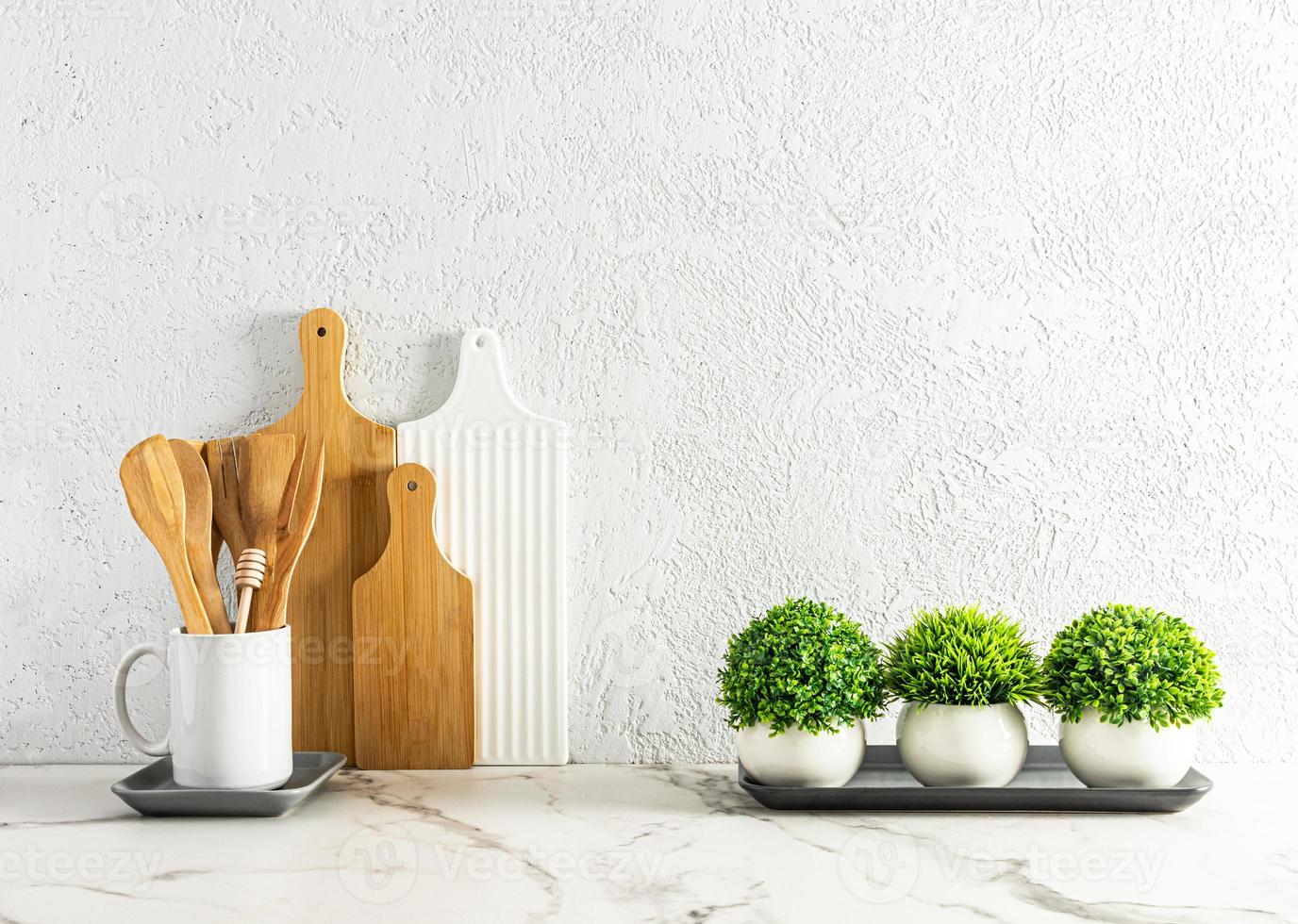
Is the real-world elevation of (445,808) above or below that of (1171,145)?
below

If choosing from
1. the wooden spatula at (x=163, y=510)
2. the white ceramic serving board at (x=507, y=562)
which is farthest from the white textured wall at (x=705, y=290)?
the wooden spatula at (x=163, y=510)

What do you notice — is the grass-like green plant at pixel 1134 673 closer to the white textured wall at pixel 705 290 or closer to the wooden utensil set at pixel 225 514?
the white textured wall at pixel 705 290

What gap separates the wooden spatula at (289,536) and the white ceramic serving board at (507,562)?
116 millimetres

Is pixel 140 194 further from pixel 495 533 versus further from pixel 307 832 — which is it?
pixel 307 832

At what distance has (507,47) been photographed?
936 mm

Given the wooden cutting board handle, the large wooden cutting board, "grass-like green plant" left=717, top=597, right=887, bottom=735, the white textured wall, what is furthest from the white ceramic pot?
the large wooden cutting board

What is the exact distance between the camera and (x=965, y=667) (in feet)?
2.56

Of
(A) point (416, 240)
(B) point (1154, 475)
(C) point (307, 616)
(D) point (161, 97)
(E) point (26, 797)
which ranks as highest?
(D) point (161, 97)

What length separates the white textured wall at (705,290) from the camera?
936 mm

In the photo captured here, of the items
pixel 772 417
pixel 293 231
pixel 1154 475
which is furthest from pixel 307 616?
pixel 1154 475

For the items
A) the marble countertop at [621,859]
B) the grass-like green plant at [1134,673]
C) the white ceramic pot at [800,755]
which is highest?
the grass-like green plant at [1134,673]

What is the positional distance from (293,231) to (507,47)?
271 mm

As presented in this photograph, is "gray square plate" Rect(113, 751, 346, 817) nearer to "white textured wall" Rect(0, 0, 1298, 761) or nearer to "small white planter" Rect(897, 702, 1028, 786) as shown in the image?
"white textured wall" Rect(0, 0, 1298, 761)

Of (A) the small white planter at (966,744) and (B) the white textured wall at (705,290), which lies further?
(B) the white textured wall at (705,290)
